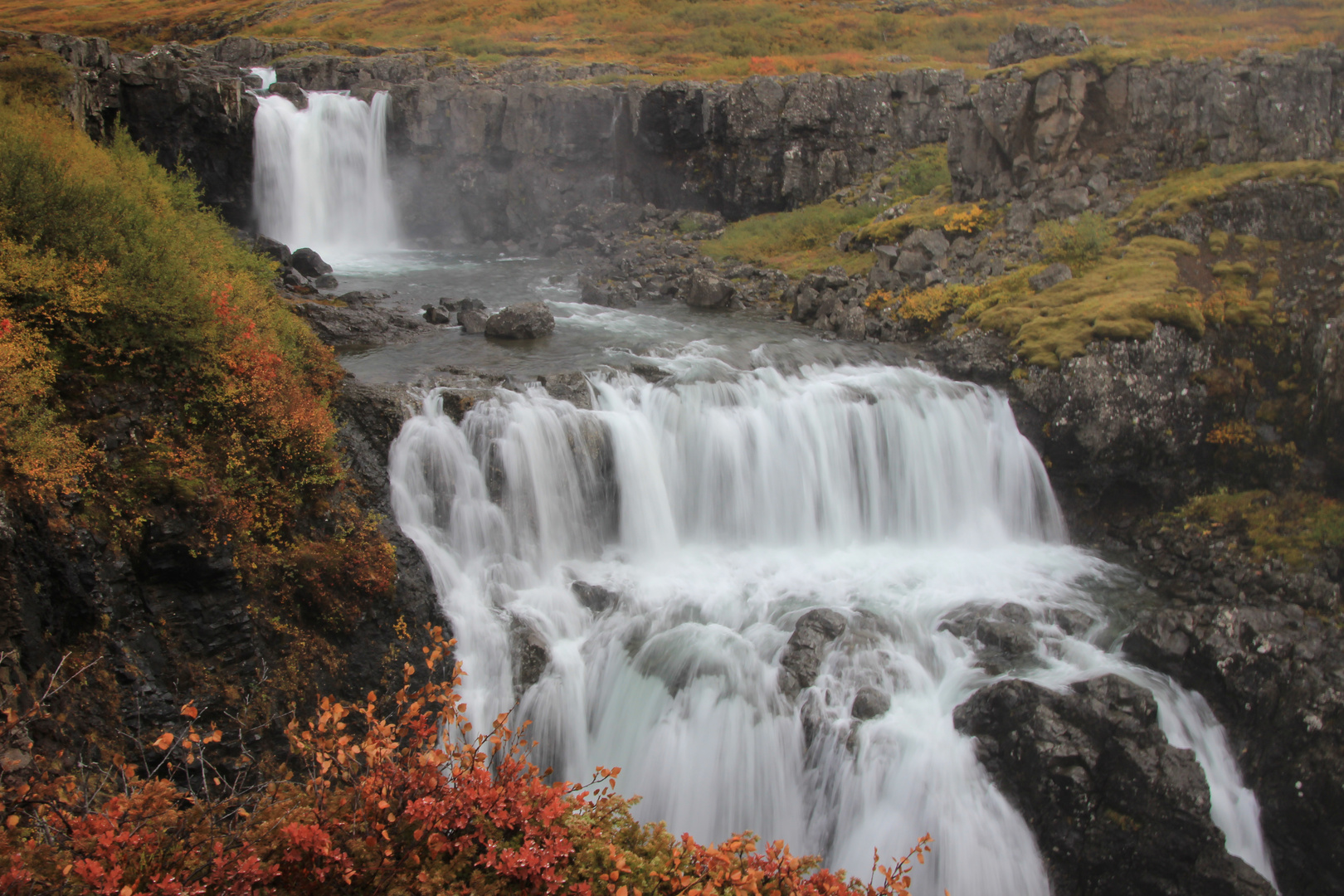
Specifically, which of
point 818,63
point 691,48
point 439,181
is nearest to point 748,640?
point 439,181

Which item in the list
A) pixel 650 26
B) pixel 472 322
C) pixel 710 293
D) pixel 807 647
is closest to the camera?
pixel 807 647

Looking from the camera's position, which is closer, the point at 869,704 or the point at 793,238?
the point at 869,704

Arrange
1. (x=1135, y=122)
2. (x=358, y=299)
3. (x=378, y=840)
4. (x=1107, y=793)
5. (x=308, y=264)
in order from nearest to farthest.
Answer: (x=378, y=840), (x=1107, y=793), (x=358, y=299), (x=1135, y=122), (x=308, y=264)

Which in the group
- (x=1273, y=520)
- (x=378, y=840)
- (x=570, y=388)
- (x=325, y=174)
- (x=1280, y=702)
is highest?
(x=325, y=174)

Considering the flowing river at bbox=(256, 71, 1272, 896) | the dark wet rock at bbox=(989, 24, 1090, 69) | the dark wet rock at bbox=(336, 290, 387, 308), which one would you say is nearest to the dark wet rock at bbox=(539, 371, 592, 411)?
the flowing river at bbox=(256, 71, 1272, 896)

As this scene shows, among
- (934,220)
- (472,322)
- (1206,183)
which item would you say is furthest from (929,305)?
(472,322)

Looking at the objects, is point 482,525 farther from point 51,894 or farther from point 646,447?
point 51,894

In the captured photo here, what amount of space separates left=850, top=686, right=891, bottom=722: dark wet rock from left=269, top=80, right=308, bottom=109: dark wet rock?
1323 inches

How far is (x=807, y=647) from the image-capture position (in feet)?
41.7

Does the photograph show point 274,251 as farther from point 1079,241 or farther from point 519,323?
point 1079,241

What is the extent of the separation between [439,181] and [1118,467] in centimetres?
3066

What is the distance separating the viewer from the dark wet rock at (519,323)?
20.5 meters

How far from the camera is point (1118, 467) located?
17.5 m

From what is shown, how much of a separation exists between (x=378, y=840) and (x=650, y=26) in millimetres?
56349
